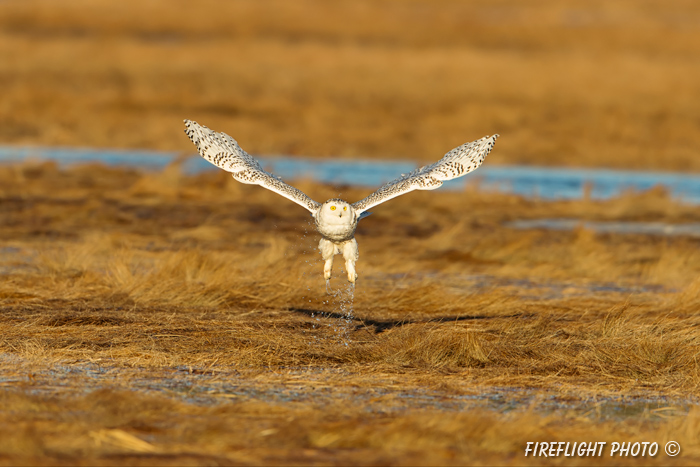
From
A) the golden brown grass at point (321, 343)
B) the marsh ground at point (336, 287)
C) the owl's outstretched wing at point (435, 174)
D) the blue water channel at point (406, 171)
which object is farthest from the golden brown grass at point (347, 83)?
the owl's outstretched wing at point (435, 174)

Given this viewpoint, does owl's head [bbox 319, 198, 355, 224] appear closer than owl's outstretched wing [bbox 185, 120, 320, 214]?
Yes

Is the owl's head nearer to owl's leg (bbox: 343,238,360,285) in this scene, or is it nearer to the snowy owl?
the snowy owl

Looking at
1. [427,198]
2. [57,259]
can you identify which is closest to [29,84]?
[427,198]

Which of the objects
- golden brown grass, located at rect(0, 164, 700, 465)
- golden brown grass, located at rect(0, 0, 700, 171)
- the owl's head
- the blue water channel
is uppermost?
golden brown grass, located at rect(0, 0, 700, 171)

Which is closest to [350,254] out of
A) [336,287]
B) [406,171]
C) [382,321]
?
[382,321]

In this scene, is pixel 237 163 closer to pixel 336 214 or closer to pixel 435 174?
pixel 336 214

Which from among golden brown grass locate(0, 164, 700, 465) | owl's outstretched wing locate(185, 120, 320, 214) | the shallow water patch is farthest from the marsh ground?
owl's outstretched wing locate(185, 120, 320, 214)

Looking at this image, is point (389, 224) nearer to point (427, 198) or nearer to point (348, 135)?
point (427, 198)
